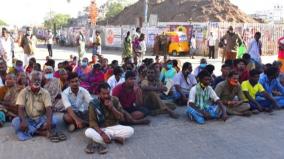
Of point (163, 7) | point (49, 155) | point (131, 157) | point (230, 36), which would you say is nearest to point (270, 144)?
point (131, 157)

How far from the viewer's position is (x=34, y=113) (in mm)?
6617

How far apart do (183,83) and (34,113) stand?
3838mm

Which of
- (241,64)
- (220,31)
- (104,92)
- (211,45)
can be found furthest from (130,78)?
(220,31)

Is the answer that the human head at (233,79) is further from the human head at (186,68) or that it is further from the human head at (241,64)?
the human head at (241,64)

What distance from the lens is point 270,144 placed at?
632 cm

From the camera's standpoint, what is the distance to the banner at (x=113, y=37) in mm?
35719

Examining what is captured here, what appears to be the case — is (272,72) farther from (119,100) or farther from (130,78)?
(119,100)

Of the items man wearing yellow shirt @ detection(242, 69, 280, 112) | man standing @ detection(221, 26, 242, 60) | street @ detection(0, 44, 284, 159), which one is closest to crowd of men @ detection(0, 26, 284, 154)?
man wearing yellow shirt @ detection(242, 69, 280, 112)

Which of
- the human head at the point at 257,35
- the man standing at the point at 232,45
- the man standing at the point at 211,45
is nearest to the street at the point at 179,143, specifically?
the human head at the point at 257,35

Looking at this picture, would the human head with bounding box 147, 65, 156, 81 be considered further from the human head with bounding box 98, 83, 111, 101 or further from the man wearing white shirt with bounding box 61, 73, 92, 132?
the human head with bounding box 98, 83, 111, 101

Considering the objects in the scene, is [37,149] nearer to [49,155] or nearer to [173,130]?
[49,155]

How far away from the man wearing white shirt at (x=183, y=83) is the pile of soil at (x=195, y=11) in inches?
1093

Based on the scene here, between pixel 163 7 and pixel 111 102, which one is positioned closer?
pixel 111 102

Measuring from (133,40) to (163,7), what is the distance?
33748 mm
